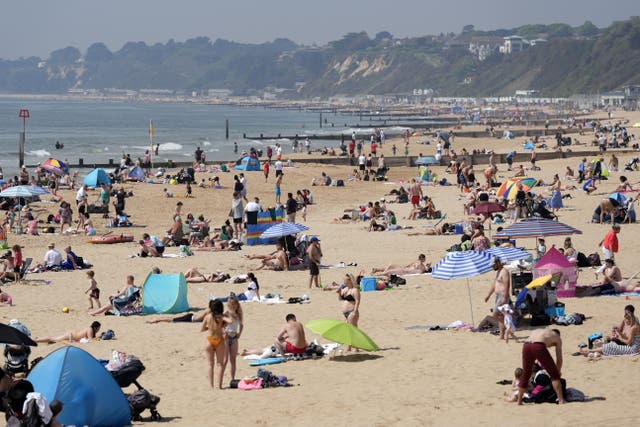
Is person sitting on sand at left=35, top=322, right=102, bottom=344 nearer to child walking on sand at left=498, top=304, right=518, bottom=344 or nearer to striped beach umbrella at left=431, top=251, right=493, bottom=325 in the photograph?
striped beach umbrella at left=431, top=251, right=493, bottom=325

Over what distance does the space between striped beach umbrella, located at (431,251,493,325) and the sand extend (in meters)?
0.76

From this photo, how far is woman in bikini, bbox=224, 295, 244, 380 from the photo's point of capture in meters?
10.9

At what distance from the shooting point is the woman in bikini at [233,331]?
1094cm

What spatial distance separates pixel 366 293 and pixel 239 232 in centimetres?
787

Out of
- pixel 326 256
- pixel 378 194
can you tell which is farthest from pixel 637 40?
pixel 326 256

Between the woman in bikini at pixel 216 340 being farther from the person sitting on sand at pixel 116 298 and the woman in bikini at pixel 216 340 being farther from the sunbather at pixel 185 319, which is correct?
the person sitting on sand at pixel 116 298

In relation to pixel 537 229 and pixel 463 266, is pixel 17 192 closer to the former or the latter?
pixel 537 229

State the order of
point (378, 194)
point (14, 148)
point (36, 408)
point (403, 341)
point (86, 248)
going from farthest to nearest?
point (14, 148) → point (378, 194) → point (86, 248) → point (403, 341) → point (36, 408)

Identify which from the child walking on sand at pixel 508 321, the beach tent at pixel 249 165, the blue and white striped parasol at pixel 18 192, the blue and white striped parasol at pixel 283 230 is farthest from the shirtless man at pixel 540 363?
the beach tent at pixel 249 165

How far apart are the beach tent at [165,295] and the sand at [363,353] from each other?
37cm

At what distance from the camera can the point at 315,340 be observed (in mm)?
12883

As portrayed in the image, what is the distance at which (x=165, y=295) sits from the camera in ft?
50.3

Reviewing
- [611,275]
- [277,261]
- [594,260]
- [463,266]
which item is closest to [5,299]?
[277,261]

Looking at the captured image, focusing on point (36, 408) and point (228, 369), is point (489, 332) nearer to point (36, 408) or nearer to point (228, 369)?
point (228, 369)
